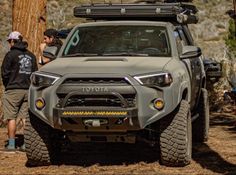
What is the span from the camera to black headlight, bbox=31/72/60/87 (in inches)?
292

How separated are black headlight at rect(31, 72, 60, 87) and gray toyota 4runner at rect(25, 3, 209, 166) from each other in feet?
0.04

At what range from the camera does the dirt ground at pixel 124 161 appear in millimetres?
7570

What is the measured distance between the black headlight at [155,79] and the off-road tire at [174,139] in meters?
0.48

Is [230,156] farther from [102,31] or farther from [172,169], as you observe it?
[102,31]

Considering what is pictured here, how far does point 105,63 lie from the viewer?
25.1ft

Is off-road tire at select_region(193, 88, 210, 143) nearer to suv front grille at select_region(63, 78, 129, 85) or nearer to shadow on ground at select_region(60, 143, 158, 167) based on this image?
shadow on ground at select_region(60, 143, 158, 167)

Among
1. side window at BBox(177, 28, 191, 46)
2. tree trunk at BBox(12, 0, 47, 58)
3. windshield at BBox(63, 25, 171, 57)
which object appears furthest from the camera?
tree trunk at BBox(12, 0, 47, 58)

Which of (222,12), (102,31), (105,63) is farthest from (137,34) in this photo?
(222,12)

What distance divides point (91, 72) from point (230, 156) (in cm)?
253

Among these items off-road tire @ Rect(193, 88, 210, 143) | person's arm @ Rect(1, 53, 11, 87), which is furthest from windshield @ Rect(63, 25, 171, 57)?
off-road tire @ Rect(193, 88, 210, 143)

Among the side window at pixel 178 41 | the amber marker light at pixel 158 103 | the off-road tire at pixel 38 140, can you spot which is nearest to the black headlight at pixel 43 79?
the off-road tire at pixel 38 140

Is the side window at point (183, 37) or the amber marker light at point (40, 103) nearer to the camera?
the amber marker light at point (40, 103)

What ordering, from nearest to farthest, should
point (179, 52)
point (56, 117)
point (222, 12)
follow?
1. point (56, 117)
2. point (179, 52)
3. point (222, 12)

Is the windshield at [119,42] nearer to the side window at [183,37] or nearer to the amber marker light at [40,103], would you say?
the side window at [183,37]
